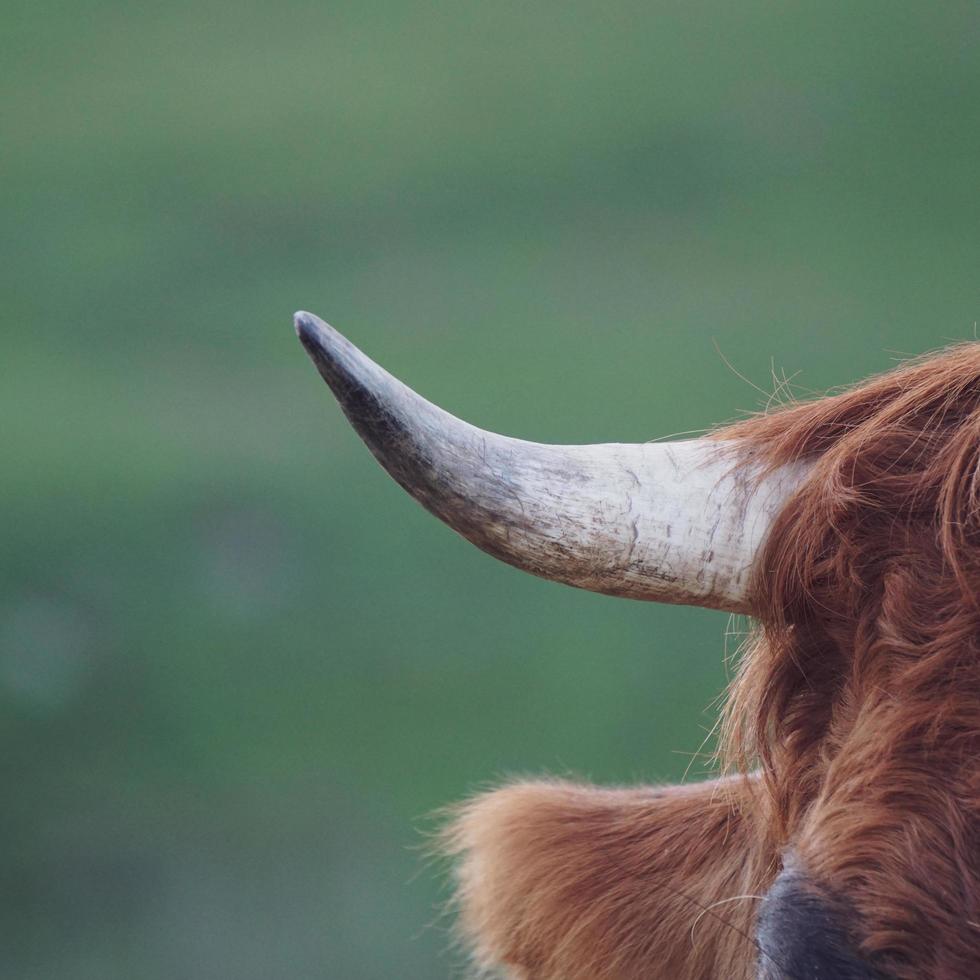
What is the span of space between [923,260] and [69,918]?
14.9ft

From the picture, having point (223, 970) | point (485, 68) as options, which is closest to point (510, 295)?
point (485, 68)

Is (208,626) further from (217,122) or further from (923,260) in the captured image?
(923,260)

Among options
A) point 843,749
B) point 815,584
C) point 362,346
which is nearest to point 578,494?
point 815,584

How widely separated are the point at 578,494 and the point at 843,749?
44cm

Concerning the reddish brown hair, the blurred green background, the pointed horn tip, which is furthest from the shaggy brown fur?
the blurred green background

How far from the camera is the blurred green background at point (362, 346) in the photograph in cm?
473

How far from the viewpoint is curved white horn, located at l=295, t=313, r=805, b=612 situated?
49.3 inches

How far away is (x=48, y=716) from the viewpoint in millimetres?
4840

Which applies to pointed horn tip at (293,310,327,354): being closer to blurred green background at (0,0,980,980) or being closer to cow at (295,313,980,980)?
cow at (295,313,980,980)

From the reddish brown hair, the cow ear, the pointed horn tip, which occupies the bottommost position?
the cow ear

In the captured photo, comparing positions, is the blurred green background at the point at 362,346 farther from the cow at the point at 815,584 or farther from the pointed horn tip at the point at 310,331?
the pointed horn tip at the point at 310,331

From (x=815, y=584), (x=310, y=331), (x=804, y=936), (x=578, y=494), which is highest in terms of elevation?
(x=310, y=331)

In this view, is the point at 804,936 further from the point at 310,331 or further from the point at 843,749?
the point at 310,331

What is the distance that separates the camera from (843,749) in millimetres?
1438
